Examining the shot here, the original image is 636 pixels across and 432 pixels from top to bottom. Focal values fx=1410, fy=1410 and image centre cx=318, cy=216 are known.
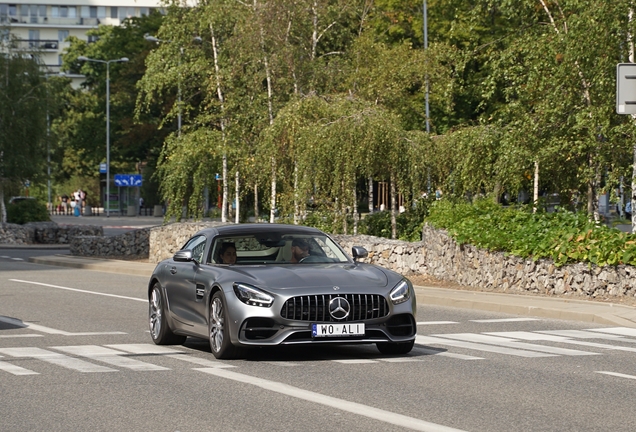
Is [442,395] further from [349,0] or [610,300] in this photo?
[349,0]

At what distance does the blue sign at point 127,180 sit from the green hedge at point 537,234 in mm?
76324

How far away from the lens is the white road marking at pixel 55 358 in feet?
42.5

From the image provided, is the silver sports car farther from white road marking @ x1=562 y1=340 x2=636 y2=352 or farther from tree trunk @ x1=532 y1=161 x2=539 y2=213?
tree trunk @ x1=532 y1=161 x2=539 y2=213

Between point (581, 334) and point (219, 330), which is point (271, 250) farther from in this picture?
point (581, 334)

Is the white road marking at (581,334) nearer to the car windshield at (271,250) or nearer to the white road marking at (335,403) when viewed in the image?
the car windshield at (271,250)

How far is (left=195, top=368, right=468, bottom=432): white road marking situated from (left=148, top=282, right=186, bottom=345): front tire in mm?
2456

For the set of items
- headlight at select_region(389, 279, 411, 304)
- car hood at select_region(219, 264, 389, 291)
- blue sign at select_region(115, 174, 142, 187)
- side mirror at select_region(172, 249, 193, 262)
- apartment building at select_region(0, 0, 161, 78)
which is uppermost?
apartment building at select_region(0, 0, 161, 78)

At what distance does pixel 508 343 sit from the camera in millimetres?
15711

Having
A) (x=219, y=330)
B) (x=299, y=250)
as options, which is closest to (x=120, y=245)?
(x=299, y=250)

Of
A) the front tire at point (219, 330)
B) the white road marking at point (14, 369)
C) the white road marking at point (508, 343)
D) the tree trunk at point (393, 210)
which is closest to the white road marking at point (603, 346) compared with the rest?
the white road marking at point (508, 343)

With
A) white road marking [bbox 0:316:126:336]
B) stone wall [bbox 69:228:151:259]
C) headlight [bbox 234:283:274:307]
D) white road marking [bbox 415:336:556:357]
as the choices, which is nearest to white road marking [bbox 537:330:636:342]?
white road marking [bbox 415:336:556:357]

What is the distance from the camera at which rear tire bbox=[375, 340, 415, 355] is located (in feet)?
45.7

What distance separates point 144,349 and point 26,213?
46373 mm

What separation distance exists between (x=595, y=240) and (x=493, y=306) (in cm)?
204
